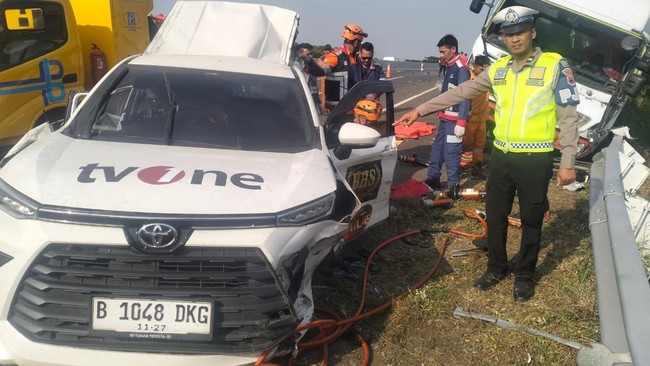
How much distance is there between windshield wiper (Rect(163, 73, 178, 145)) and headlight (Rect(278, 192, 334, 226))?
43.9 inches

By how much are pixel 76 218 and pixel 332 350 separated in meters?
1.69

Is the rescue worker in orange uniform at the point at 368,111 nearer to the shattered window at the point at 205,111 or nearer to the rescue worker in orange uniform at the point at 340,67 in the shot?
the rescue worker in orange uniform at the point at 340,67

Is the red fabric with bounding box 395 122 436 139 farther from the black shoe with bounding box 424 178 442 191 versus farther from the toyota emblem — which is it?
the toyota emblem

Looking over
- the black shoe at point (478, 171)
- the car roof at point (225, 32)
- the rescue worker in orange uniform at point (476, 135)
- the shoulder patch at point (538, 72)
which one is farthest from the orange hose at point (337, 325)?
the rescue worker in orange uniform at point (476, 135)

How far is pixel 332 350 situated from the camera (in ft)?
11.8

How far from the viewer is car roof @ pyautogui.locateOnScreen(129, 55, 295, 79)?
437cm

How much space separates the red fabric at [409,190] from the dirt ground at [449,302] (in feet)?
2.28

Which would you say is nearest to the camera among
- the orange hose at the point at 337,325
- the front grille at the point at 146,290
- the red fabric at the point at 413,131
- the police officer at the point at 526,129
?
the front grille at the point at 146,290

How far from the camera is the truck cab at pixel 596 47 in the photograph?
358 inches

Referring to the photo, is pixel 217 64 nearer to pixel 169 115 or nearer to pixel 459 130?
pixel 169 115

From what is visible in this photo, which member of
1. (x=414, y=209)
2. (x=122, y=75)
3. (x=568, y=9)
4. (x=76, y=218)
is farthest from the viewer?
(x=568, y=9)

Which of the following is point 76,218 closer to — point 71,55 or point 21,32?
point 21,32

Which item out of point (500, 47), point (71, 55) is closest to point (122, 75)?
point (71, 55)

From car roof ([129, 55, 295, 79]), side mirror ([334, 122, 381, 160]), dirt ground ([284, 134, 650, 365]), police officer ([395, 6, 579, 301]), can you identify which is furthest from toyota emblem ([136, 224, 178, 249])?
police officer ([395, 6, 579, 301])
